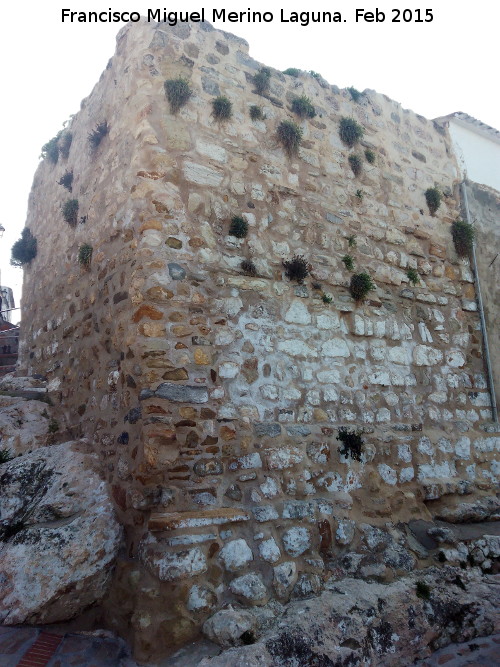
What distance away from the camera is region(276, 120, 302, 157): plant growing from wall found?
18.3 feet

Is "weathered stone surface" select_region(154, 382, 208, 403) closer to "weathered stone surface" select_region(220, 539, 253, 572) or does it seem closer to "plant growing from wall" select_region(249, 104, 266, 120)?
"weathered stone surface" select_region(220, 539, 253, 572)

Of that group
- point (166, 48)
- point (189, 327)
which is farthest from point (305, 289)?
point (166, 48)

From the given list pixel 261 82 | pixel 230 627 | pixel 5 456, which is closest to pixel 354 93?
pixel 261 82

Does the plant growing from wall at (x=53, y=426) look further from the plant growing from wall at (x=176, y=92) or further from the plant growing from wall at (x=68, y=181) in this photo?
the plant growing from wall at (x=176, y=92)

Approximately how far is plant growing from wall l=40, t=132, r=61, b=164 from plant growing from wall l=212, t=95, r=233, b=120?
11.3 feet

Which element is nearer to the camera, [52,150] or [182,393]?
[182,393]

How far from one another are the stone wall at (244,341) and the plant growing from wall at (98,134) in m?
0.10

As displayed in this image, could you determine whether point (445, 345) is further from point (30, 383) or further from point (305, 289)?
point (30, 383)

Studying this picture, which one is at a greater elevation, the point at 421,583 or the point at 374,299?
the point at 374,299

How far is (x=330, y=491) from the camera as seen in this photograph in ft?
15.1

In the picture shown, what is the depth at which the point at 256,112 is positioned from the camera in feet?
17.9

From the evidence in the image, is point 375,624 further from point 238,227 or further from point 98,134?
point 98,134

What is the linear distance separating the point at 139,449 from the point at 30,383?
9.55 feet

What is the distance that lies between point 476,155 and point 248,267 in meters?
5.12
